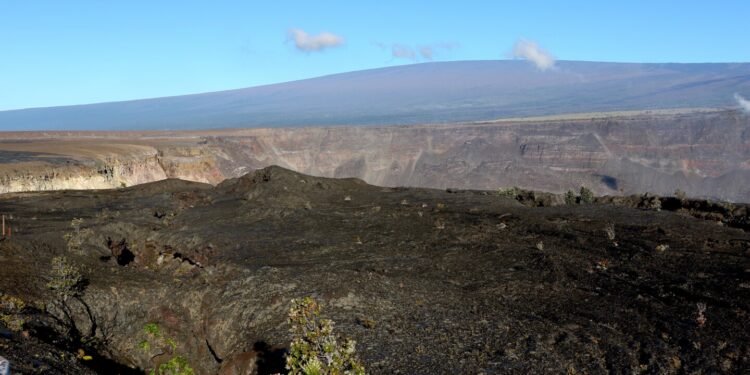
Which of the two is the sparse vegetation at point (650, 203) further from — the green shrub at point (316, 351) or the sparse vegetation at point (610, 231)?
the green shrub at point (316, 351)

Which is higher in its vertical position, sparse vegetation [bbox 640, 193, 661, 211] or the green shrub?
the green shrub

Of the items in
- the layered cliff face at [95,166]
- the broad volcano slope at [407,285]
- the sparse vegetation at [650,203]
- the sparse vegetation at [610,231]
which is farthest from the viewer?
the layered cliff face at [95,166]

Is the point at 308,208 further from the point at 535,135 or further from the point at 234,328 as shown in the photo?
the point at 535,135

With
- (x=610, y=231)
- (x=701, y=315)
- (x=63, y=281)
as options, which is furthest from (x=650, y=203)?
(x=63, y=281)

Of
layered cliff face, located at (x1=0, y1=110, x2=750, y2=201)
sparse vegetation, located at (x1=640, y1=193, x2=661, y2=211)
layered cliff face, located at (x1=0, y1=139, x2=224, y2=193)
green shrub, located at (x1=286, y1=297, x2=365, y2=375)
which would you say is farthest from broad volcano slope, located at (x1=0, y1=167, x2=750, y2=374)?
layered cliff face, located at (x1=0, y1=110, x2=750, y2=201)

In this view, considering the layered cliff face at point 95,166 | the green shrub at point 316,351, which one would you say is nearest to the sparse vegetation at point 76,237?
the green shrub at point 316,351

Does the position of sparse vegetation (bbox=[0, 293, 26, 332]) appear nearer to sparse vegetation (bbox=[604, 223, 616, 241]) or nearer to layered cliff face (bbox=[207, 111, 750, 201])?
sparse vegetation (bbox=[604, 223, 616, 241])
